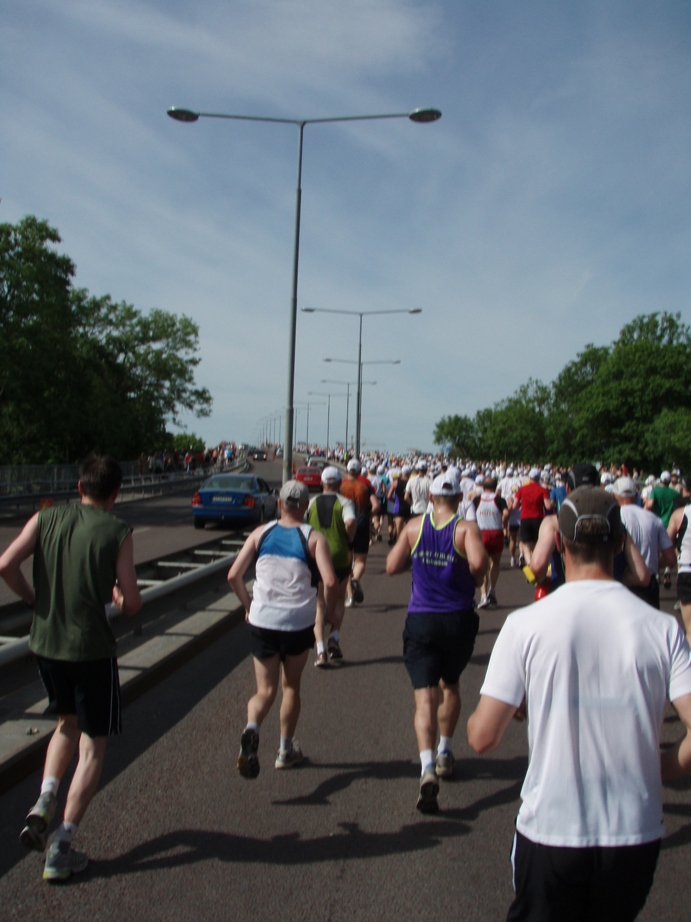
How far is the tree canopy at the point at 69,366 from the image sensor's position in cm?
3234

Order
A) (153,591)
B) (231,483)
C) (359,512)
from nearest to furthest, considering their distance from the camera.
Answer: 1. (153,591)
2. (359,512)
3. (231,483)

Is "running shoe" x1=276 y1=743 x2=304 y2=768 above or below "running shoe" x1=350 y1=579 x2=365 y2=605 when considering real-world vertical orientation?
below

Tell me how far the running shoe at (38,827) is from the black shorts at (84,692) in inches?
13.7

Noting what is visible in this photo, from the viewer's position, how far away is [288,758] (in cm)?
519

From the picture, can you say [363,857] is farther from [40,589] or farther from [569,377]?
[569,377]

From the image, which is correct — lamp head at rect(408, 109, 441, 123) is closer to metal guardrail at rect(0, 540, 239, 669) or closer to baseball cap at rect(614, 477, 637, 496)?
metal guardrail at rect(0, 540, 239, 669)

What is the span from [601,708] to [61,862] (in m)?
2.64

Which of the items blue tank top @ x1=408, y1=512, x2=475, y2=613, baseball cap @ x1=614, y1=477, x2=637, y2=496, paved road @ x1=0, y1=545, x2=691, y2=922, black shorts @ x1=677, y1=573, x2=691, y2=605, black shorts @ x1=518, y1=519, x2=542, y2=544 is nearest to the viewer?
paved road @ x1=0, y1=545, x2=691, y2=922

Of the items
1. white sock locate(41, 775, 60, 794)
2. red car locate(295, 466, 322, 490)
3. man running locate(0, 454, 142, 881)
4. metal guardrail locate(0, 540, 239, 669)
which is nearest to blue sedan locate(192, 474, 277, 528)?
metal guardrail locate(0, 540, 239, 669)

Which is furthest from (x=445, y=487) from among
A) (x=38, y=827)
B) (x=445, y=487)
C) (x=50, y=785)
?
(x=38, y=827)

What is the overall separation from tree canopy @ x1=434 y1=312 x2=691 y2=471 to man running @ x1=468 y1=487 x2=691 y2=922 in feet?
141

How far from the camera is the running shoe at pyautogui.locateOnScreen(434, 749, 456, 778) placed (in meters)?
5.08

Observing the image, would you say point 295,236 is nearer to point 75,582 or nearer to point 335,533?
point 335,533

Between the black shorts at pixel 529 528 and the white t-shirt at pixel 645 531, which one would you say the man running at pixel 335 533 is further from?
the black shorts at pixel 529 528
